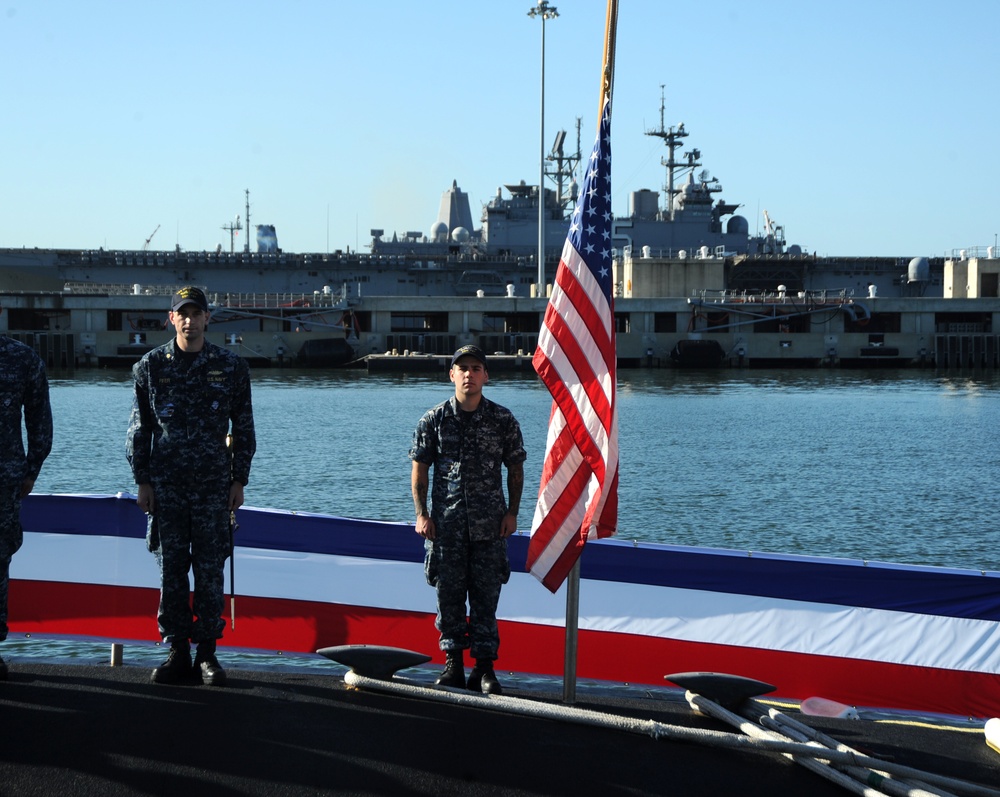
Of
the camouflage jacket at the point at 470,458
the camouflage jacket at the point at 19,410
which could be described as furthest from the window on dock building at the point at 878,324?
the camouflage jacket at the point at 19,410

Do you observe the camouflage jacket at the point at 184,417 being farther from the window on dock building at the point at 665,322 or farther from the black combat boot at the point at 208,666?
the window on dock building at the point at 665,322

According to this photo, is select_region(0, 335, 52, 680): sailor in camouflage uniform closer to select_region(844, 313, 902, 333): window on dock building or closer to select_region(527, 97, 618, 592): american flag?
select_region(527, 97, 618, 592): american flag

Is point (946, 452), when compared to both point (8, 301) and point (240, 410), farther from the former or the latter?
point (8, 301)

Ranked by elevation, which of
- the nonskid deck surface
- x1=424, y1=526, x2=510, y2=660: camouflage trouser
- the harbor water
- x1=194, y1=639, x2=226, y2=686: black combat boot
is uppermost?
x1=424, y1=526, x2=510, y2=660: camouflage trouser

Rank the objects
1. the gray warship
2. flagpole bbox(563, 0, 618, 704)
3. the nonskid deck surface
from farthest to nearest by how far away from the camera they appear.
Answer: the gray warship
flagpole bbox(563, 0, 618, 704)
the nonskid deck surface

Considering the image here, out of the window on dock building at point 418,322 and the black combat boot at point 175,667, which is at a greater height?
the window on dock building at point 418,322

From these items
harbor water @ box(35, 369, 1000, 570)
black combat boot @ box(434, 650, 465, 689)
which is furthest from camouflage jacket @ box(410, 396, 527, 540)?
harbor water @ box(35, 369, 1000, 570)

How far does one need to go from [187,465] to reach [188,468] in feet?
0.05

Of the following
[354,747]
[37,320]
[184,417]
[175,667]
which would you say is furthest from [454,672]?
[37,320]

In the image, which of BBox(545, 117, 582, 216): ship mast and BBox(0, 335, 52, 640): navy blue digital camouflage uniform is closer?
BBox(0, 335, 52, 640): navy blue digital camouflage uniform

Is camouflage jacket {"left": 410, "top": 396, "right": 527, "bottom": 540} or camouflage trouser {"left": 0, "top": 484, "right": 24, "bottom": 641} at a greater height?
camouflage jacket {"left": 410, "top": 396, "right": 527, "bottom": 540}

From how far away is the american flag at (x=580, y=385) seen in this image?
215 inches

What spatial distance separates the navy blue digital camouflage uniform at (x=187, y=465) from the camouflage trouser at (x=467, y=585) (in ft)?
3.57

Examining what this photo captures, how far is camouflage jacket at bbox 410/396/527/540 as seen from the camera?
5602mm
